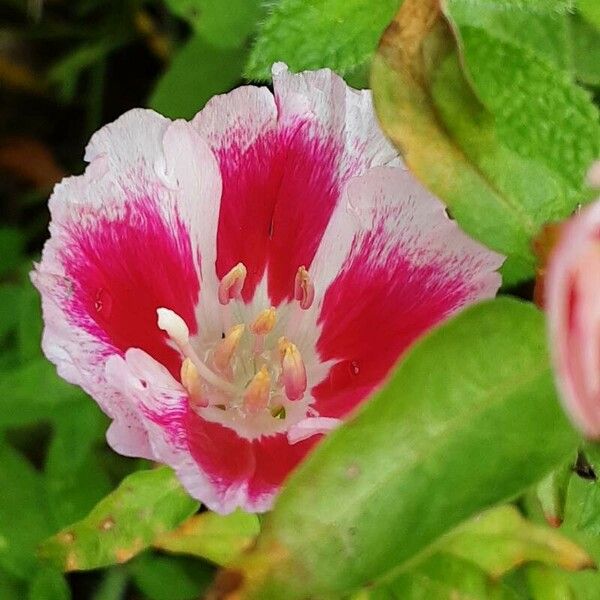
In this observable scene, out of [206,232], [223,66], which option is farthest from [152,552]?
[223,66]

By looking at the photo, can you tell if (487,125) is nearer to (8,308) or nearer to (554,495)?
(554,495)

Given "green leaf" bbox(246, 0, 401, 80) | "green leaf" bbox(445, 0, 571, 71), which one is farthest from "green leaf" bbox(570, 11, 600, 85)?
"green leaf" bbox(246, 0, 401, 80)

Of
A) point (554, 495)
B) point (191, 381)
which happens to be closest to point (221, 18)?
point (191, 381)

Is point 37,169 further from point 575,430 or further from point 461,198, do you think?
point 575,430

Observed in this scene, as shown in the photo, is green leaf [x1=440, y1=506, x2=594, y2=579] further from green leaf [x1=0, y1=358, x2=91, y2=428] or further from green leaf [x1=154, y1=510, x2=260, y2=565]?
green leaf [x1=0, y1=358, x2=91, y2=428]

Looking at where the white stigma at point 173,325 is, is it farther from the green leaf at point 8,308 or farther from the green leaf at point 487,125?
the green leaf at point 8,308

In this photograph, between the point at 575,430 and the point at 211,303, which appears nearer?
the point at 575,430
